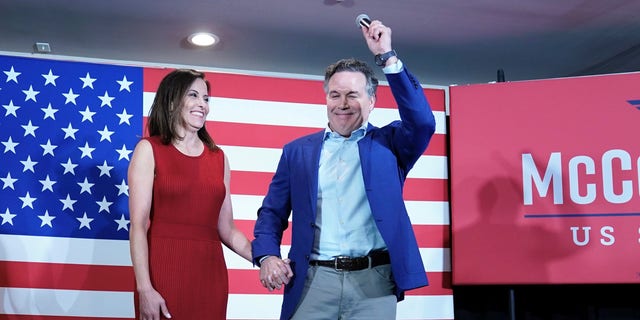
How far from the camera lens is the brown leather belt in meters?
2.11

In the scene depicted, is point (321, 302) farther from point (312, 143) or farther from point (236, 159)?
point (236, 159)

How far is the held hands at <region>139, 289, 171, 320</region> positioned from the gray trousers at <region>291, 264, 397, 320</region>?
45cm

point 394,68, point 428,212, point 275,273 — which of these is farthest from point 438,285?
point 394,68

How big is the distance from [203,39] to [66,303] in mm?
1839

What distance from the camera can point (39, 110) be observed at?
378 cm

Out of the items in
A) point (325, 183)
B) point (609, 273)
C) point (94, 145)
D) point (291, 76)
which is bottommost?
point (609, 273)

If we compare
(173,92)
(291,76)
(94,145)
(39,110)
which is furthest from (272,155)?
(173,92)

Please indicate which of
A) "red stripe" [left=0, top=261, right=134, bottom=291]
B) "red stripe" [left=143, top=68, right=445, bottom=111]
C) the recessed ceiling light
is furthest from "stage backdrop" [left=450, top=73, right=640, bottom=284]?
"red stripe" [left=0, top=261, right=134, bottom=291]

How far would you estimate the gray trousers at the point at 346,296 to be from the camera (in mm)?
2088

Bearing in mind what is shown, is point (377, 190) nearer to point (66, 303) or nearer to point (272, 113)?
point (272, 113)

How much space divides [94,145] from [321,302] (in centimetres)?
215

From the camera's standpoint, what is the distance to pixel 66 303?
366cm

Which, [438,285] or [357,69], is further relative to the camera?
[438,285]

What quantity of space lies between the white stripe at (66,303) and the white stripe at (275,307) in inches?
22.0
